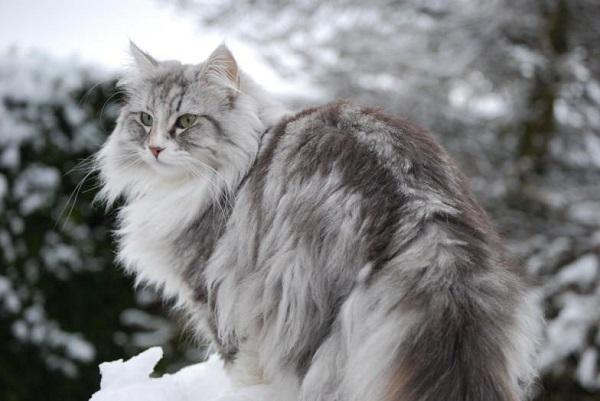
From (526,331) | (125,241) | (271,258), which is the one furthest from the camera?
(125,241)

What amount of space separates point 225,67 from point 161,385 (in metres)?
1.12

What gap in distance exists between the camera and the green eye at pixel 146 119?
8.12 ft

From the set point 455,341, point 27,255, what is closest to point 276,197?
point 455,341

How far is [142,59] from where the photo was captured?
2617 mm

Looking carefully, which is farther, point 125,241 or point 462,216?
point 125,241

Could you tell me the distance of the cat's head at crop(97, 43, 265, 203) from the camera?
7.65ft

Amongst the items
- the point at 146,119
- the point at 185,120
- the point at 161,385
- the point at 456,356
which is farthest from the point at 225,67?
the point at 456,356

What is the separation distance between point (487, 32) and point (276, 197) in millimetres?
3501

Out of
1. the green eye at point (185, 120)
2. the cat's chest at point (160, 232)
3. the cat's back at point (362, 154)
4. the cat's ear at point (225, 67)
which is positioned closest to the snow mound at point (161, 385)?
the cat's chest at point (160, 232)

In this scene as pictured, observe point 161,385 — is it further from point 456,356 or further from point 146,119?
point 456,356

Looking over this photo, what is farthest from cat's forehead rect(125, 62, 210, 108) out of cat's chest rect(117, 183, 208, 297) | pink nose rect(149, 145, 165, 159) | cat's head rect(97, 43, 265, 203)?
cat's chest rect(117, 183, 208, 297)

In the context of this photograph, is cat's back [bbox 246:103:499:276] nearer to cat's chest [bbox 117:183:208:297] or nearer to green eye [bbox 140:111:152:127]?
cat's chest [bbox 117:183:208:297]

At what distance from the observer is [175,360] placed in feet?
15.6

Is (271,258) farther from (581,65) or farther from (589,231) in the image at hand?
(581,65)
